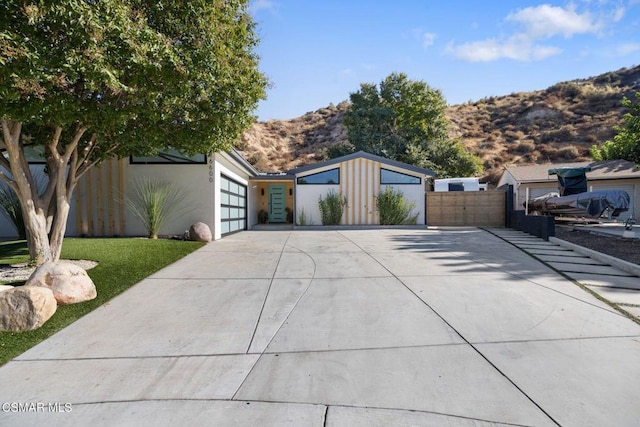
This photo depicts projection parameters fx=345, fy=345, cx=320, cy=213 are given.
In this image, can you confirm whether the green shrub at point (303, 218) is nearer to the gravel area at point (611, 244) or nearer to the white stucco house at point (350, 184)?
the white stucco house at point (350, 184)

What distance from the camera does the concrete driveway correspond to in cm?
229

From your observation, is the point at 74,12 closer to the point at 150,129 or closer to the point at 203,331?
the point at 150,129

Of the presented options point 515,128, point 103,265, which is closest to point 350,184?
point 103,265

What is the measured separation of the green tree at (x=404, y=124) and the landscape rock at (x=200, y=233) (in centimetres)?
1714

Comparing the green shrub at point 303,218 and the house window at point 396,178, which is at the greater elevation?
the house window at point 396,178

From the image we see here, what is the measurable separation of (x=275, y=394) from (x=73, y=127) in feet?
23.1

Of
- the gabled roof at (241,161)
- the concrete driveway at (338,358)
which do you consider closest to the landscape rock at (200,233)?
the gabled roof at (241,161)

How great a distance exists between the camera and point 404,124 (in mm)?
26594

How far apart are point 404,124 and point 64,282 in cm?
2537

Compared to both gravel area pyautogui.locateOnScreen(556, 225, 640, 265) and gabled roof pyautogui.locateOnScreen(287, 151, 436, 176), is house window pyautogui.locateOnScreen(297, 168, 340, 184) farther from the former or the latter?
gravel area pyautogui.locateOnScreen(556, 225, 640, 265)

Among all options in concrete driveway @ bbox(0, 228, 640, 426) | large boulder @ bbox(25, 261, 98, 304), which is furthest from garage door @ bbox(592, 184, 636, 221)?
large boulder @ bbox(25, 261, 98, 304)

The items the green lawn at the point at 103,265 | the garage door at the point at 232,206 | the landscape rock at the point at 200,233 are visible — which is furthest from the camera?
the garage door at the point at 232,206

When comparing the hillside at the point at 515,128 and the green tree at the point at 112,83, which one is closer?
the green tree at the point at 112,83

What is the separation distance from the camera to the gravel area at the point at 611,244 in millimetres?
7374
